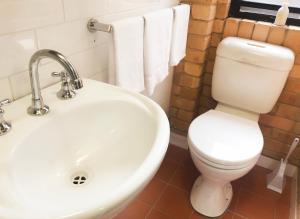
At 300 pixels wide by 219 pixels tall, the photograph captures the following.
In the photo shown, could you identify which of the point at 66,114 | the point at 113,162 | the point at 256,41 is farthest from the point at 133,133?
the point at 256,41

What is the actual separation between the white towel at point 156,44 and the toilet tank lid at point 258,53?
1.31 ft

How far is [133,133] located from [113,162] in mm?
107

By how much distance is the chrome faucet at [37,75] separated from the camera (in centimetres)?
59

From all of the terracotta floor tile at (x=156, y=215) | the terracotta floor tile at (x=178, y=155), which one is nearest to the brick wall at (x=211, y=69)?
the terracotta floor tile at (x=178, y=155)

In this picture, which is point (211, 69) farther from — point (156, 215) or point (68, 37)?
point (68, 37)

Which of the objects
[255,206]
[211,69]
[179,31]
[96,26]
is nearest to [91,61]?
[96,26]

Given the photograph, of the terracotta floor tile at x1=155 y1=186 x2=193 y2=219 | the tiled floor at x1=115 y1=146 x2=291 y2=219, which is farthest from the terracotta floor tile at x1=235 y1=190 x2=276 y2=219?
the terracotta floor tile at x1=155 y1=186 x2=193 y2=219

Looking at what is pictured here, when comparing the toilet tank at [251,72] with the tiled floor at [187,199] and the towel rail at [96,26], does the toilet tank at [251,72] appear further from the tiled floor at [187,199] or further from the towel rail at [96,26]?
the towel rail at [96,26]

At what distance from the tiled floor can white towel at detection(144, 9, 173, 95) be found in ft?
2.29

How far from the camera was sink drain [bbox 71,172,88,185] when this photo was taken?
2.27 ft

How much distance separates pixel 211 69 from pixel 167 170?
2.51ft

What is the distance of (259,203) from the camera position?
1482 mm

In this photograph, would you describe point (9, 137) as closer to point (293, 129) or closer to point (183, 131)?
point (183, 131)

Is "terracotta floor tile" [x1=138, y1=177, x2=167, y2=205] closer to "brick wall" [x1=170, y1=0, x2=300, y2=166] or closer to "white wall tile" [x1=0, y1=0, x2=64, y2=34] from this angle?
"brick wall" [x1=170, y1=0, x2=300, y2=166]
